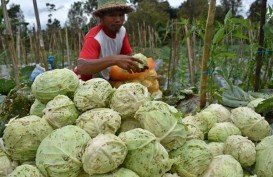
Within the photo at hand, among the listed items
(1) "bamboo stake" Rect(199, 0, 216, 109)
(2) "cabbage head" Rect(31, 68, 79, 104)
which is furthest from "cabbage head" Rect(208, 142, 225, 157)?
(2) "cabbage head" Rect(31, 68, 79, 104)

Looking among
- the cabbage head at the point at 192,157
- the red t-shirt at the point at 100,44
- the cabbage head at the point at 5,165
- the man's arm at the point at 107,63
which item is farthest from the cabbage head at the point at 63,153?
the red t-shirt at the point at 100,44

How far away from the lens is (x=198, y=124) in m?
2.24

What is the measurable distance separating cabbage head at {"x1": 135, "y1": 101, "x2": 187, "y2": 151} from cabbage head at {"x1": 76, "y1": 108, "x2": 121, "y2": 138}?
0.14 metres

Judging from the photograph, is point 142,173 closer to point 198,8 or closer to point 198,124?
point 198,124

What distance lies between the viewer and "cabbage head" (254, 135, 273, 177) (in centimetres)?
200

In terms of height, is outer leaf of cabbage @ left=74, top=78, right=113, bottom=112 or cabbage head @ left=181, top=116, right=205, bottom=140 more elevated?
outer leaf of cabbage @ left=74, top=78, right=113, bottom=112

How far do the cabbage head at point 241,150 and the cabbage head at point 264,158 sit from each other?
38mm

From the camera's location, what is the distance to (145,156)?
164 cm

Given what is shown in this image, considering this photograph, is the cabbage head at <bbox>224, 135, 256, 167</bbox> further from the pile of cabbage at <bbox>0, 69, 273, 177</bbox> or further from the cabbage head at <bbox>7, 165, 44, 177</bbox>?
the cabbage head at <bbox>7, 165, 44, 177</bbox>

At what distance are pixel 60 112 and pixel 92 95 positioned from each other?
0.64 feet

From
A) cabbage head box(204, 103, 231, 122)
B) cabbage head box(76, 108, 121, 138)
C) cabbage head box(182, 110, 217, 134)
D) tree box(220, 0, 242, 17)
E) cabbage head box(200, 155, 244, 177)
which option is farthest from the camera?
tree box(220, 0, 242, 17)

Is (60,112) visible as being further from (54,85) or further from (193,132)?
(193,132)

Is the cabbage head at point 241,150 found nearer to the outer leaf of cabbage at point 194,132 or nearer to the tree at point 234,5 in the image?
the outer leaf of cabbage at point 194,132

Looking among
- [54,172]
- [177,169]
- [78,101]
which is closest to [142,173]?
[177,169]
